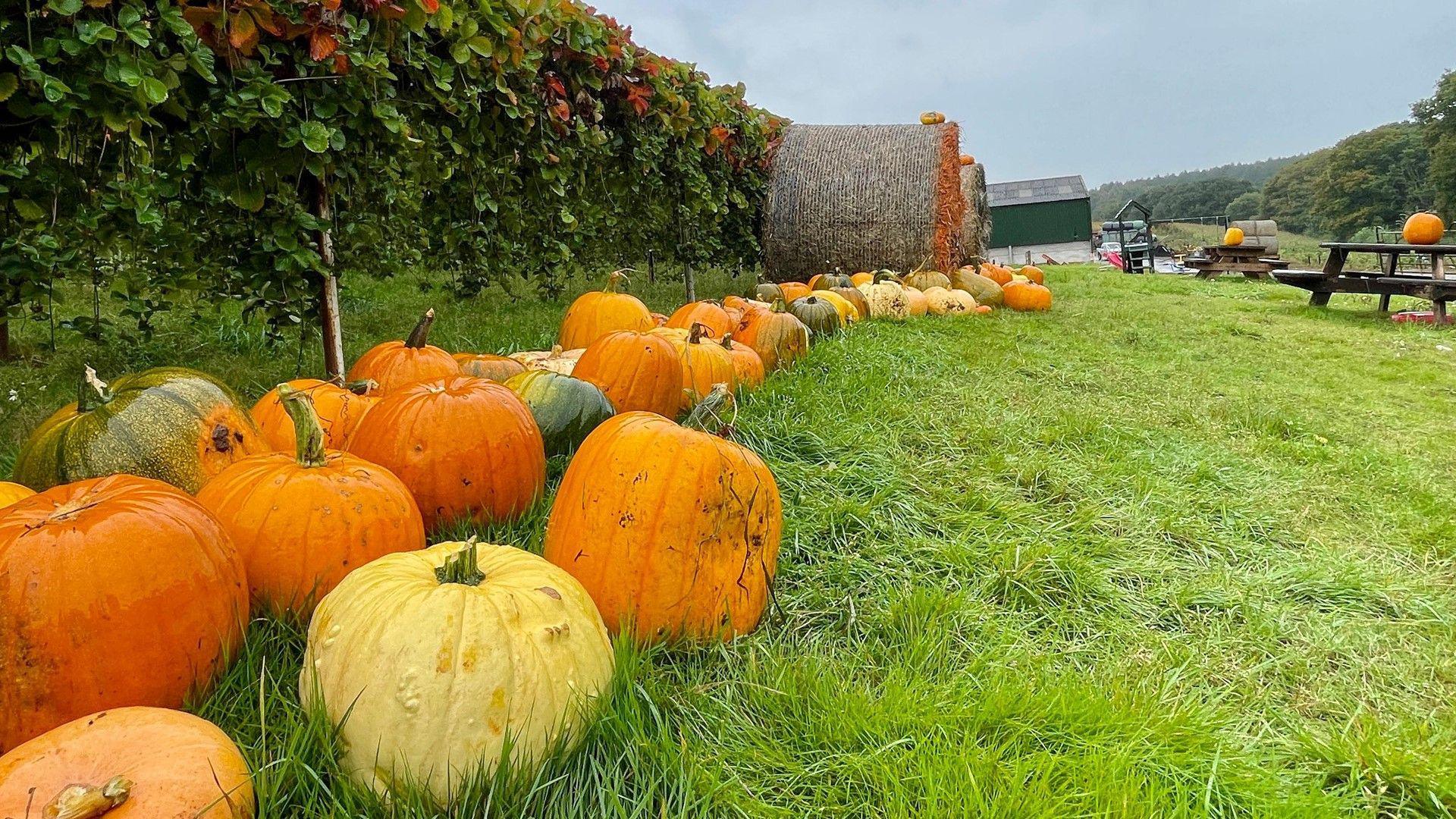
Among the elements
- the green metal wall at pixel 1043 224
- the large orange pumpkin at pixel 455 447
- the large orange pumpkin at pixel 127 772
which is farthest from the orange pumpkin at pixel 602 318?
the green metal wall at pixel 1043 224

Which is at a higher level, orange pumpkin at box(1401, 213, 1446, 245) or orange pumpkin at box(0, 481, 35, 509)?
orange pumpkin at box(1401, 213, 1446, 245)

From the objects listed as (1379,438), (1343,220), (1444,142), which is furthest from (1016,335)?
(1343,220)

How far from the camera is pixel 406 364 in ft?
9.06

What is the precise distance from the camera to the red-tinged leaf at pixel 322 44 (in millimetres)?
2841

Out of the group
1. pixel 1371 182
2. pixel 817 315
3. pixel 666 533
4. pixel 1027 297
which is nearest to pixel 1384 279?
pixel 1027 297

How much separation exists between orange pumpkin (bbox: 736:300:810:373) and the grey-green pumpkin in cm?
175

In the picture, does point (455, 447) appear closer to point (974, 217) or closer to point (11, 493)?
point (11, 493)

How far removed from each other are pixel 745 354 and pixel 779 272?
570 centimetres

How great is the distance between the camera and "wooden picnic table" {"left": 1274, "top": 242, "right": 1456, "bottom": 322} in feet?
27.7

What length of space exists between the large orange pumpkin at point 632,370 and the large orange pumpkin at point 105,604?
66.2 inches

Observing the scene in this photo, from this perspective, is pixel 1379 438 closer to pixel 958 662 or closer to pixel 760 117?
pixel 958 662

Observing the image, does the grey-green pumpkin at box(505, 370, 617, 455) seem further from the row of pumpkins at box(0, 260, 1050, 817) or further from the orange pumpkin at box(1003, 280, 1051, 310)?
the orange pumpkin at box(1003, 280, 1051, 310)

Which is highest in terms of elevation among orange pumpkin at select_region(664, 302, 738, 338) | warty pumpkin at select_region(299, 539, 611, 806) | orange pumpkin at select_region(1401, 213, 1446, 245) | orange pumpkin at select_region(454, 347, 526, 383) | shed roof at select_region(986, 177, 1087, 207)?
shed roof at select_region(986, 177, 1087, 207)

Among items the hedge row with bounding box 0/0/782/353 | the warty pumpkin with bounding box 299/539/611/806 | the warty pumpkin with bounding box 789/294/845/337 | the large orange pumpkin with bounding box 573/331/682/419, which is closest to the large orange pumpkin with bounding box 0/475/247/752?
the warty pumpkin with bounding box 299/539/611/806
